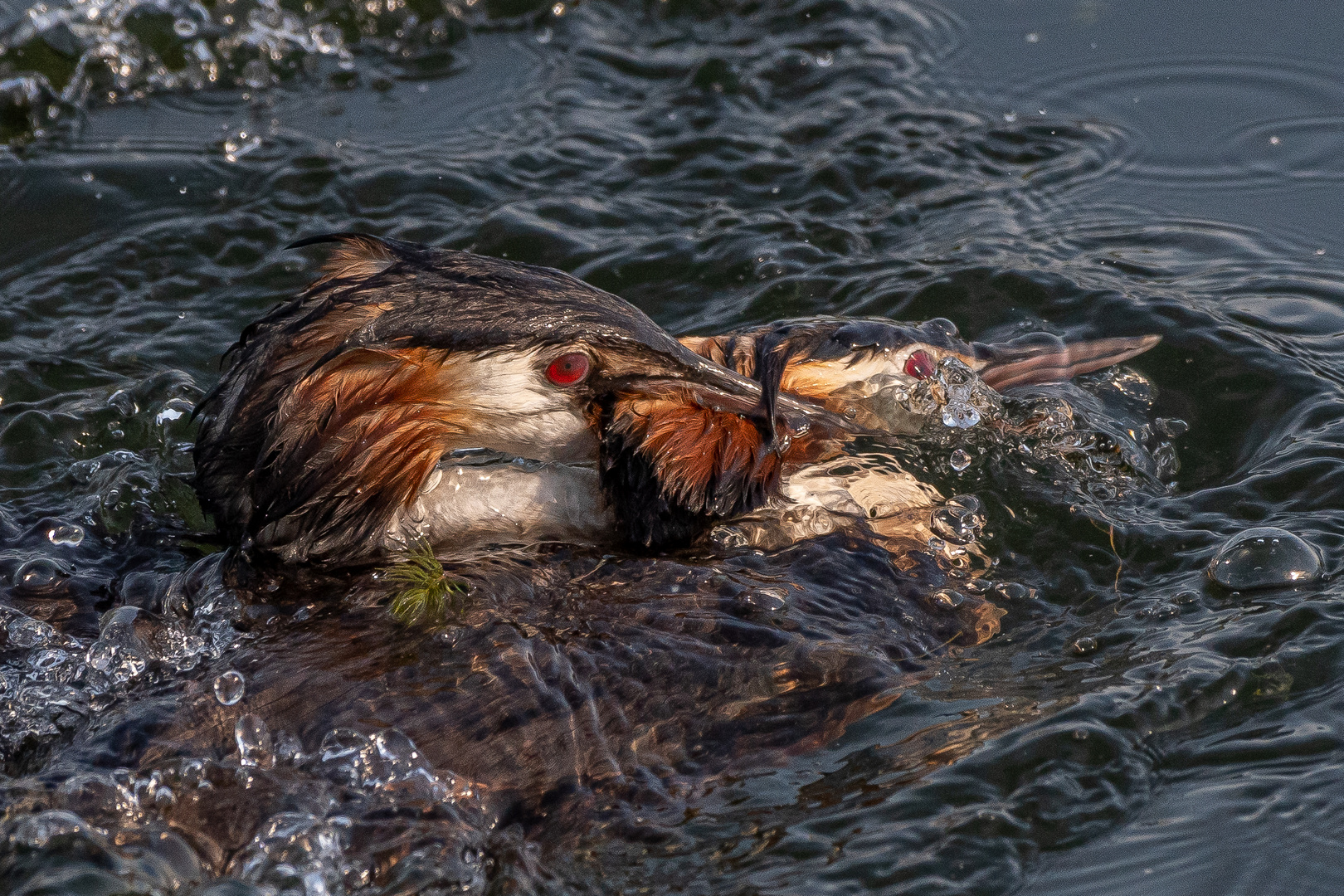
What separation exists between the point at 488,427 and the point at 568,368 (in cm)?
33

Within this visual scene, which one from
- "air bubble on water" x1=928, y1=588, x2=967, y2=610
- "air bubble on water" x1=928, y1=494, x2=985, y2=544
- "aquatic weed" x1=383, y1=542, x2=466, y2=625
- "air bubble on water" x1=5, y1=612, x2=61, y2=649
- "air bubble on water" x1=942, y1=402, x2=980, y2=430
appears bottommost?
"air bubble on water" x1=5, y1=612, x2=61, y2=649

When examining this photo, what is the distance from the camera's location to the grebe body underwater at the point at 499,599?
10.9 feet

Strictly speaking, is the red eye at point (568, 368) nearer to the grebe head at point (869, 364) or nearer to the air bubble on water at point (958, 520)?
the grebe head at point (869, 364)

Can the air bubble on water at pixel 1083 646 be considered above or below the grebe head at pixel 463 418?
below

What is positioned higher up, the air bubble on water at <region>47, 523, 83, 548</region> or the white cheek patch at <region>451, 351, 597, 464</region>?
the white cheek patch at <region>451, 351, 597, 464</region>

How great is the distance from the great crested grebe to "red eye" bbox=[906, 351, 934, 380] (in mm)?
343

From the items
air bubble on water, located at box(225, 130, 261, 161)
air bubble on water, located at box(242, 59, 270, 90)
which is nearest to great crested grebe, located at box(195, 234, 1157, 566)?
air bubble on water, located at box(225, 130, 261, 161)

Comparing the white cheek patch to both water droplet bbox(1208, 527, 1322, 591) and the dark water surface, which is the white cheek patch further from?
water droplet bbox(1208, 527, 1322, 591)

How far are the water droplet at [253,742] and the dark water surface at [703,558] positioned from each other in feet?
0.04

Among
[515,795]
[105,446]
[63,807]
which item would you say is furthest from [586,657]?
[105,446]

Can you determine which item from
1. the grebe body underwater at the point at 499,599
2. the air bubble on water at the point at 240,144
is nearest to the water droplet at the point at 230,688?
the grebe body underwater at the point at 499,599

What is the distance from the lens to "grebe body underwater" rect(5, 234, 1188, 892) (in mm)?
3312

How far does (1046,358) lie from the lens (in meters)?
5.10

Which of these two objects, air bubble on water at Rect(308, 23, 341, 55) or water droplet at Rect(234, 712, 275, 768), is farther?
air bubble on water at Rect(308, 23, 341, 55)
